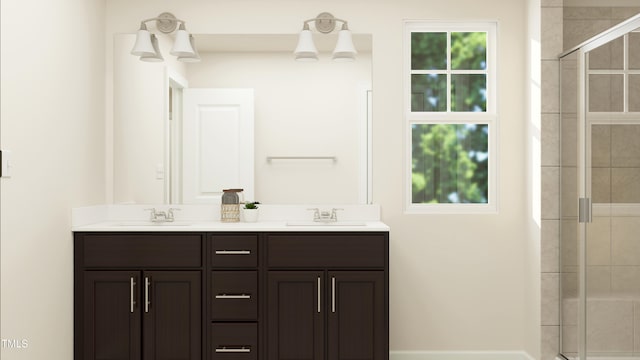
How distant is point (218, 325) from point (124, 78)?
5.59 feet

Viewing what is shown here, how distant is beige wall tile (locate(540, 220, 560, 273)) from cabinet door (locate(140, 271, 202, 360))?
1987mm

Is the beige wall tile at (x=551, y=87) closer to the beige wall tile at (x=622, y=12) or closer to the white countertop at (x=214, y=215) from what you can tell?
the beige wall tile at (x=622, y=12)

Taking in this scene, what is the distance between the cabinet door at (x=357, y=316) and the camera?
3.15 m

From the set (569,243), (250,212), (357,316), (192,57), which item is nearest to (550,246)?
(569,243)

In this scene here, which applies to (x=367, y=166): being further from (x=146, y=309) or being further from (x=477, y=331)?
(x=146, y=309)

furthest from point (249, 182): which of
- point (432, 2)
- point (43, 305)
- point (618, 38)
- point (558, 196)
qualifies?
point (618, 38)

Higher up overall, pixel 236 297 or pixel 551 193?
pixel 551 193

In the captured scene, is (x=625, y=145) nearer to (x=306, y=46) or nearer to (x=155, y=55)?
(x=306, y=46)

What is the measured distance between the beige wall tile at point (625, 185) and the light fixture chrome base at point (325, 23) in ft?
6.03

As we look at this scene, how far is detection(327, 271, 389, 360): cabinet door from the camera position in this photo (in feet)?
10.3

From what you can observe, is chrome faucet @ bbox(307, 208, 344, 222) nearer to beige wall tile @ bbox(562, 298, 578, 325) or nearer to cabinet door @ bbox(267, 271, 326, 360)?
cabinet door @ bbox(267, 271, 326, 360)

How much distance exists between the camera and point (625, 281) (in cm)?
268

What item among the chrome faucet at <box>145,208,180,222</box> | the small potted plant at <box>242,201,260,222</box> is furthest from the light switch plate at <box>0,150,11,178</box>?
the small potted plant at <box>242,201,260,222</box>

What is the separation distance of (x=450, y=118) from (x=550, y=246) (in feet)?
3.27
